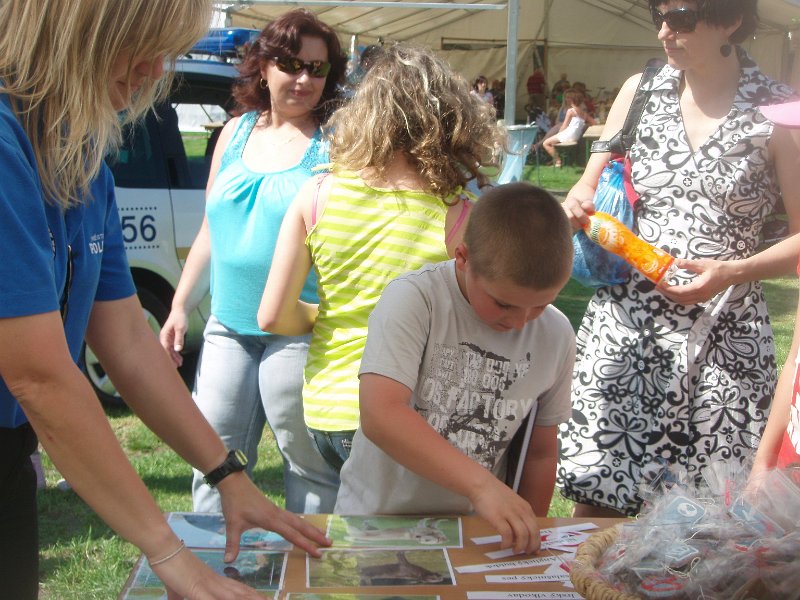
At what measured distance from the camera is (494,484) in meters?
1.62

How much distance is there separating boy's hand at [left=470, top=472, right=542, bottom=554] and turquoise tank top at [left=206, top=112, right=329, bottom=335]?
1.22 metres

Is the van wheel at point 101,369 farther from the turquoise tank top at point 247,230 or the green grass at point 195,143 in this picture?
the turquoise tank top at point 247,230

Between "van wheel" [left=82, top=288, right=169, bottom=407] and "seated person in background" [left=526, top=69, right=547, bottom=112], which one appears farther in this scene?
"seated person in background" [left=526, top=69, right=547, bottom=112]

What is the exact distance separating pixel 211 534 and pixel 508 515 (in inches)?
20.7

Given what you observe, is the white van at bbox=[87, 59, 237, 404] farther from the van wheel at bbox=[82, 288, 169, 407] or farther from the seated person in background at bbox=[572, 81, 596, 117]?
the seated person in background at bbox=[572, 81, 596, 117]

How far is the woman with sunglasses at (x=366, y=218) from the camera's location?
223 cm

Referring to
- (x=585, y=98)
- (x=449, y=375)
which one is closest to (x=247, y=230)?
(x=449, y=375)

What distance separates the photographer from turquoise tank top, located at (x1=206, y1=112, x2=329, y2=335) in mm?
2723

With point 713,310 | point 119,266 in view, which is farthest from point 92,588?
point 713,310

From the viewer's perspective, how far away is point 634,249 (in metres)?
2.32

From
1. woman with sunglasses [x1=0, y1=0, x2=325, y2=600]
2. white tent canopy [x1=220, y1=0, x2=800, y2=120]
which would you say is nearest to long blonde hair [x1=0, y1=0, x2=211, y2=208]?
woman with sunglasses [x1=0, y1=0, x2=325, y2=600]

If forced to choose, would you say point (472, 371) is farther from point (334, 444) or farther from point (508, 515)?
point (334, 444)

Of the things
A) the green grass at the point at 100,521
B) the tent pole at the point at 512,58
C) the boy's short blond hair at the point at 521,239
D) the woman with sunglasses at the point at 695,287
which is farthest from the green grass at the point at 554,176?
the boy's short blond hair at the point at 521,239

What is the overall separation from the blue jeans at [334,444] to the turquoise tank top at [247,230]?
527 millimetres
